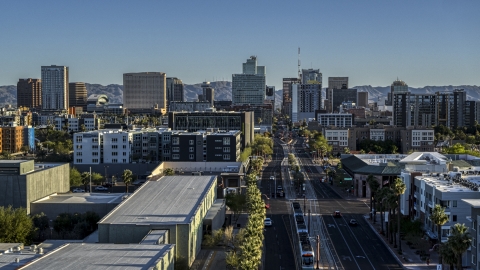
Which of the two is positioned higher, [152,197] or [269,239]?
[152,197]

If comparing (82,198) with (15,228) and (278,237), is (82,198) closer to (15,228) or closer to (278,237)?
(15,228)

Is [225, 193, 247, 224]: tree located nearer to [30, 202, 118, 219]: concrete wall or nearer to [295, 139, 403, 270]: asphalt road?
[295, 139, 403, 270]: asphalt road

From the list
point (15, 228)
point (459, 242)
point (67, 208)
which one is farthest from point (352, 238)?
point (15, 228)

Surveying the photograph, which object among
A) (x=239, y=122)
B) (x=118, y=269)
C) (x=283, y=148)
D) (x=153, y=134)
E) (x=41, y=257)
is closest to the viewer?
(x=118, y=269)

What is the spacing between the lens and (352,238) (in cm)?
5016

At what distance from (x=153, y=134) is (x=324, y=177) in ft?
89.3

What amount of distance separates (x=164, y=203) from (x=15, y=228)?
10.2m

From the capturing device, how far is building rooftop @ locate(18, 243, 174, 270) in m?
30.4

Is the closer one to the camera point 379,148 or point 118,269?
point 118,269

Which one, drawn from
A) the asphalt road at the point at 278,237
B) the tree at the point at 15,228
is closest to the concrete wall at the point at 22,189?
the tree at the point at 15,228

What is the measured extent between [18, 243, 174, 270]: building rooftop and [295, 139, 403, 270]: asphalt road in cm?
1373

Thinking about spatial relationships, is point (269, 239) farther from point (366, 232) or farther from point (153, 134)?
point (153, 134)

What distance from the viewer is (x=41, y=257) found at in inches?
1272

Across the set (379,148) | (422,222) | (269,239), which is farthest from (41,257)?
(379,148)
